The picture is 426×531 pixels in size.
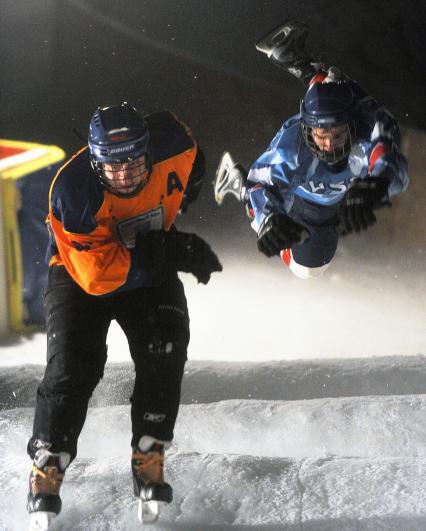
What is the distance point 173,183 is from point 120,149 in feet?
1.11

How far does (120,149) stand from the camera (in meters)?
2.88

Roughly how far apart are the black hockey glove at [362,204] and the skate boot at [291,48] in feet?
2.83

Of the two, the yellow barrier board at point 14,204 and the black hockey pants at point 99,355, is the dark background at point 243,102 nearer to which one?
the yellow barrier board at point 14,204

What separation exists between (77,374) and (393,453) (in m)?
1.95

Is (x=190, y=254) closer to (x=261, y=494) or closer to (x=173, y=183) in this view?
(x=173, y=183)

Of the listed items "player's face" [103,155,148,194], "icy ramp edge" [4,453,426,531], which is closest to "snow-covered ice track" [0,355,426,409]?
"icy ramp edge" [4,453,426,531]

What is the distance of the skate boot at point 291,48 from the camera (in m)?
3.79

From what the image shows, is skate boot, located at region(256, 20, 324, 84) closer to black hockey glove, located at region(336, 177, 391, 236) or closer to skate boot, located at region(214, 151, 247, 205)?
skate boot, located at region(214, 151, 247, 205)

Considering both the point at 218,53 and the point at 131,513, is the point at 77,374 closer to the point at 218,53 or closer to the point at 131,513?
the point at 131,513

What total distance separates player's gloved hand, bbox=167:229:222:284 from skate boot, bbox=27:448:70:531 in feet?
2.53

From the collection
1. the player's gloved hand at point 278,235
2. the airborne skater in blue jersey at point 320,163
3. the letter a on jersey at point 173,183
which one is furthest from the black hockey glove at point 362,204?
the letter a on jersey at point 173,183

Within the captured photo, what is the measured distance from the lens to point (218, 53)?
503 cm

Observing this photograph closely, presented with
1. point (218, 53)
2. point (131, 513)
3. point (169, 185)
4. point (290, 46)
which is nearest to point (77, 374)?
point (131, 513)

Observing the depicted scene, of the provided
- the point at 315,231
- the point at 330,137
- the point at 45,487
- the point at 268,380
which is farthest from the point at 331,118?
the point at 268,380
